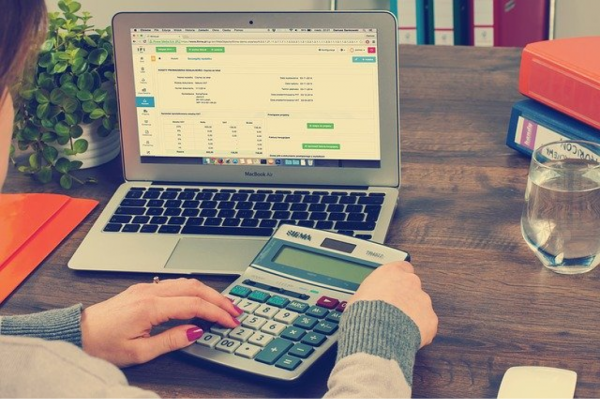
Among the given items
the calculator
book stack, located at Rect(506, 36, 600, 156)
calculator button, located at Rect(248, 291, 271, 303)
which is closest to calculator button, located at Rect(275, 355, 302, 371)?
the calculator

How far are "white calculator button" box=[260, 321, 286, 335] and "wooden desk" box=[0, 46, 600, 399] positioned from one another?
63 mm

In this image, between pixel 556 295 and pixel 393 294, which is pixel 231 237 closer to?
pixel 393 294

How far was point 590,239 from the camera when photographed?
3.51 ft

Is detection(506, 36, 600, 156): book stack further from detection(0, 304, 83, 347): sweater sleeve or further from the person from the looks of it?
detection(0, 304, 83, 347): sweater sleeve

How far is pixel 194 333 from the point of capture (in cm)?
96

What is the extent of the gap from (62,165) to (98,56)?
6.7 inches

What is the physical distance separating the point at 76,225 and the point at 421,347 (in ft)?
1.79

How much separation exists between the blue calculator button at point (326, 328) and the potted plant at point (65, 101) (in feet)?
1.85

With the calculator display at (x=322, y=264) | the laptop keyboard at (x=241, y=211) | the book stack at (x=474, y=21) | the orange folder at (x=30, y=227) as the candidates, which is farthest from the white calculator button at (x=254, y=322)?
the book stack at (x=474, y=21)

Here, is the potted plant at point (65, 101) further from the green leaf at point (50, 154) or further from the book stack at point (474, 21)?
the book stack at point (474, 21)

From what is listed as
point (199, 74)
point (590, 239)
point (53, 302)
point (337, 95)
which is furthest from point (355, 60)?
point (53, 302)

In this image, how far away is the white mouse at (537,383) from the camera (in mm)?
841

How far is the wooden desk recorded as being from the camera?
0.93 meters

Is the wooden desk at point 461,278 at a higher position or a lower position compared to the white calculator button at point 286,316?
lower
